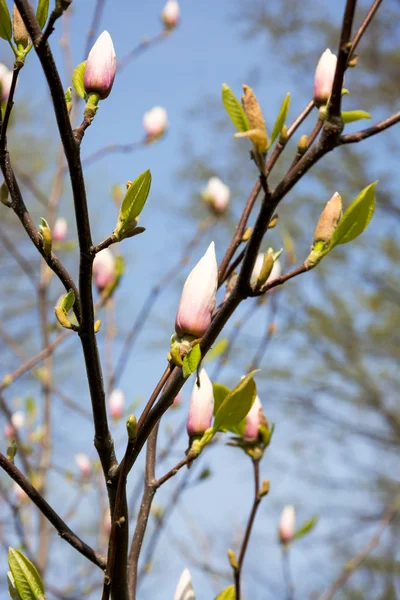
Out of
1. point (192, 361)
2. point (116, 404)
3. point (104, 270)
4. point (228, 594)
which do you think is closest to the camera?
point (192, 361)

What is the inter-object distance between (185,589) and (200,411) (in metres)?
0.13

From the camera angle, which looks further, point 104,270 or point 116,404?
point 116,404

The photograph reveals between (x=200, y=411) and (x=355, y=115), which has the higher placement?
(x=355, y=115)

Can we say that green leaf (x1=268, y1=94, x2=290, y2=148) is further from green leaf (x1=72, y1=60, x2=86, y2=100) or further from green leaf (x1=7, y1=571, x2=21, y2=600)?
green leaf (x1=7, y1=571, x2=21, y2=600)

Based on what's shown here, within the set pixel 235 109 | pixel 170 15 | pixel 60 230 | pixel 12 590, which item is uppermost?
pixel 170 15

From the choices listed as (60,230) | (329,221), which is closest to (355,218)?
(329,221)

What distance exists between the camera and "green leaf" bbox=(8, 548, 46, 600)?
39 cm

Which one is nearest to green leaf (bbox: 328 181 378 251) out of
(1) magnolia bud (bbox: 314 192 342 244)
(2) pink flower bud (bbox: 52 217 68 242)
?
(1) magnolia bud (bbox: 314 192 342 244)

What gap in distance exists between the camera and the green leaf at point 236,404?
1.28ft

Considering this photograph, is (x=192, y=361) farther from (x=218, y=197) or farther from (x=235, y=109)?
(x=218, y=197)

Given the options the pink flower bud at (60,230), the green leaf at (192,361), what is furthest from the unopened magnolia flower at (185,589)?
the pink flower bud at (60,230)

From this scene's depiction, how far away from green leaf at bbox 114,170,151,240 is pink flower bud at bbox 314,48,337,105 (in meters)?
0.14

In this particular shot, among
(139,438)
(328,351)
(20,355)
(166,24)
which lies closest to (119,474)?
Answer: (139,438)

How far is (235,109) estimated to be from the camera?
371mm
